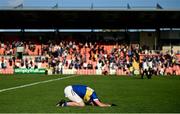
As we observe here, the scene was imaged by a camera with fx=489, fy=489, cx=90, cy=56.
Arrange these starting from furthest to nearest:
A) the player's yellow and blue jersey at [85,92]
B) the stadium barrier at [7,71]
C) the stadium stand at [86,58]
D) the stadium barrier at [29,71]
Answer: the stadium barrier at [7,71], the stadium barrier at [29,71], the stadium stand at [86,58], the player's yellow and blue jersey at [85,92]

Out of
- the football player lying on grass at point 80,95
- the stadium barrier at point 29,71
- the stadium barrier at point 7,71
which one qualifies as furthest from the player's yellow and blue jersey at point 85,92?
the stadium barrier at point 7,71

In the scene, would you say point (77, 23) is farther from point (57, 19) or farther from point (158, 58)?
point (158, 58)

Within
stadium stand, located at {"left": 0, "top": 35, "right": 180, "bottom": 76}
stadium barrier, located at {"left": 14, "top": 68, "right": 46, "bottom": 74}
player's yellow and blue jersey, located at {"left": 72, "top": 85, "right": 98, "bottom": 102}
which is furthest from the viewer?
stadium barrier, located at {"left": 14, "top": 68, "right": 46, "bottom": 74}

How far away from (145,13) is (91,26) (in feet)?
29.2

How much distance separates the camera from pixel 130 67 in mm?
44719

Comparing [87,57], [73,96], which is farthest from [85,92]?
[87,57]

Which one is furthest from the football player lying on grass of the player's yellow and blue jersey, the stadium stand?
the stadium stand

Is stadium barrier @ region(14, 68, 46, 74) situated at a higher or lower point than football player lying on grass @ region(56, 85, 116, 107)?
lower

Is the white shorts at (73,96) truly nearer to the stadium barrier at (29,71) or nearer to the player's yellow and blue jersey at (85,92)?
the player's yellow and blue jersey at (85,92)

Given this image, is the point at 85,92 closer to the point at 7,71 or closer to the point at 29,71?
the point at 29,71

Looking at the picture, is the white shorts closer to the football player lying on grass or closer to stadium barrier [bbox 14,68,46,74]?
the football player lying on grass

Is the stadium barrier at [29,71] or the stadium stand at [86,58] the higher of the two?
the stadium stand at [86,58]

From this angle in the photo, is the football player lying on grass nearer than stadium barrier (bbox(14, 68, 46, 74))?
Yes

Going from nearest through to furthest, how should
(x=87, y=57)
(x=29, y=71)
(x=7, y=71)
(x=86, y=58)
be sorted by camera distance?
(x=29, y=71)
(x=7, y=71)
(x=86, y=58)
(x=87, y=57)
